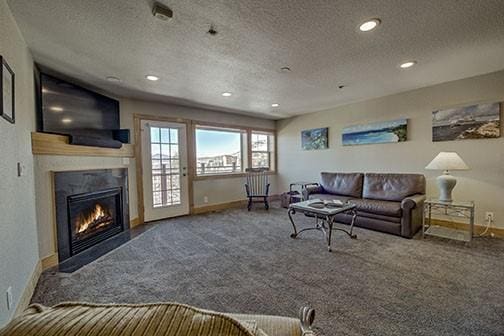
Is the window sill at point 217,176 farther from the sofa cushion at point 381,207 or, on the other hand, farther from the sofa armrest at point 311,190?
the sofa cushion at point 381,207

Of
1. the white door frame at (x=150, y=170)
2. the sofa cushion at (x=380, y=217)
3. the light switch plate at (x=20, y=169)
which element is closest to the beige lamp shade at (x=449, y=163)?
the sofa cushion at (x=380, y=217)

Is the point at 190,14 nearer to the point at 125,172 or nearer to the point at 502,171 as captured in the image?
the point at 125,172

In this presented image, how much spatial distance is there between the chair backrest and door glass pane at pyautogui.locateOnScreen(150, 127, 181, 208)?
Result: 1.64 m

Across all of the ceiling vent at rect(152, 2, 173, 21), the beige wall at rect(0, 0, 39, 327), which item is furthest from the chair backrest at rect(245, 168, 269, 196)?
the ceiling vent at rect(152, 2, 173, 21)

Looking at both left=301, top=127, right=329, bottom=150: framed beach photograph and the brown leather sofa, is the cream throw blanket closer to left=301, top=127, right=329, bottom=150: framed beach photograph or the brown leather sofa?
the brown leather sofa

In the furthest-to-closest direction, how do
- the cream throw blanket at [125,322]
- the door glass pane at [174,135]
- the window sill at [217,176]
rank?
the window sill at [217,176], the door glass pane at [174,135], the cream throw blanket at [125,322]

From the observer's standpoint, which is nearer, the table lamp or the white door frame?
the table lamp

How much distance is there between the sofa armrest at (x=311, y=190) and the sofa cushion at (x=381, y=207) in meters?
1.02

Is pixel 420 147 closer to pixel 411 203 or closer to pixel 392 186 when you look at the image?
pixel 392 186

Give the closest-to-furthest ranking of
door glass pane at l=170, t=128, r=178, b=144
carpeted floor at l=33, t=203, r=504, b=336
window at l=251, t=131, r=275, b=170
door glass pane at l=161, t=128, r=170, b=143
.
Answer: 1. carpeted floor at l=33, t=203, r=504, b=336
2. door glass pane at l=161, t=128, r=170, b=143
3. door glass pane at l=170, t=128, r=178, b=144
4. window at l=251, t=131, r=275, b=170

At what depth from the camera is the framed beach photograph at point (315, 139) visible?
5418 millimetres

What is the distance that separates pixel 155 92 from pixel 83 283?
9.55 ft

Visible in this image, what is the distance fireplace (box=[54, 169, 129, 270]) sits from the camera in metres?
2.84

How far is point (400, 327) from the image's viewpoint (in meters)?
1.63
